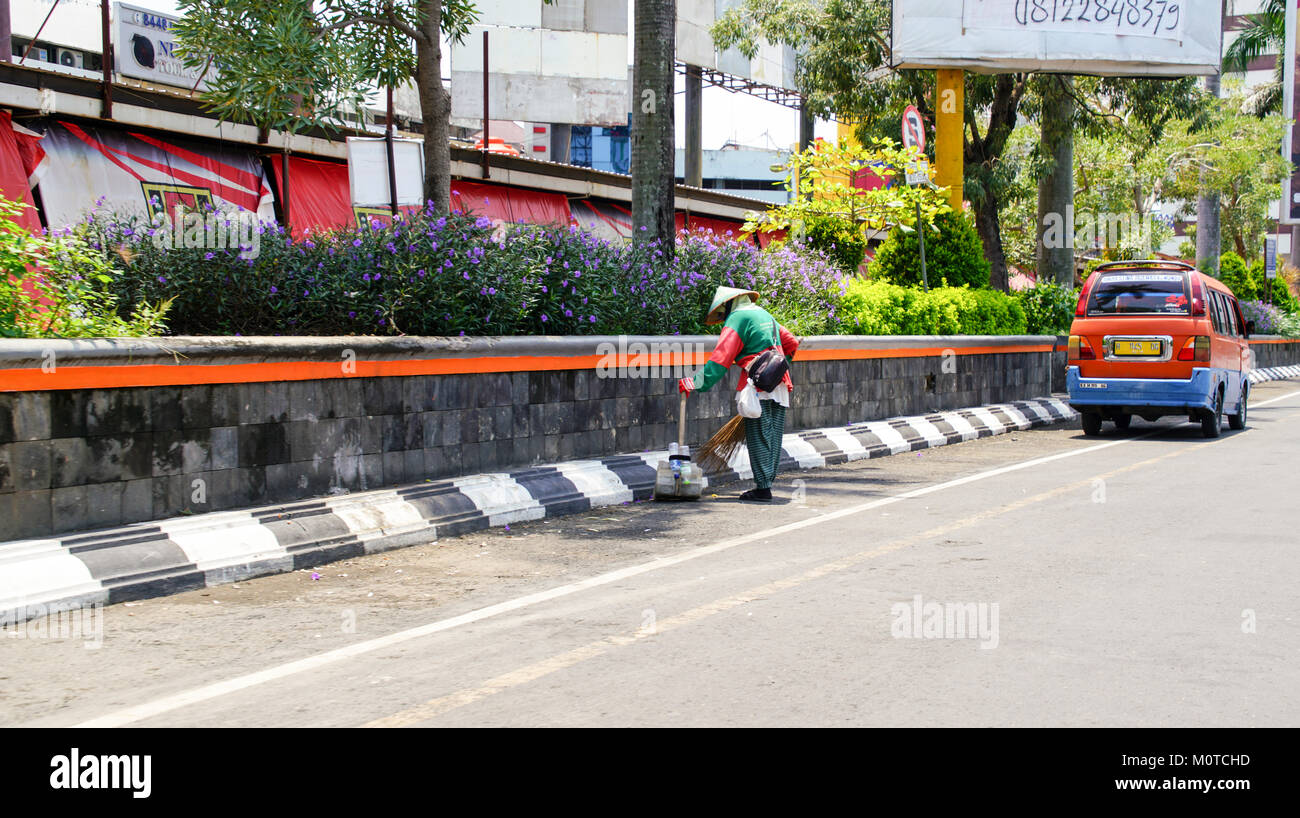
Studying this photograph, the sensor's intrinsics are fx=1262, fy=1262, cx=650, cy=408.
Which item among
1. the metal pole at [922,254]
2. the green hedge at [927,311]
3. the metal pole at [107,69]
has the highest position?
the metal pole at [107,69]

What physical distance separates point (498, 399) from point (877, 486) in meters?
3.68

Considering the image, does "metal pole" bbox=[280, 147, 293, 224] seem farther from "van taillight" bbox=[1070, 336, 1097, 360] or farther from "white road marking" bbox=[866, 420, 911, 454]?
"van taillight" bbox=[1070, 336, 1097, 360]

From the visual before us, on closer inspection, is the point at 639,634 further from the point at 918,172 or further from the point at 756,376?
the point at 918,172

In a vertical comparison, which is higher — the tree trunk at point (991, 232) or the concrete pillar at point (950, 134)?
the concrete pillar at point (950, 134)

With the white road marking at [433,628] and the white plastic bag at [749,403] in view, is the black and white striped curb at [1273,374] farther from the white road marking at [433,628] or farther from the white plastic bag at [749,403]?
the white road marking at [433,628]

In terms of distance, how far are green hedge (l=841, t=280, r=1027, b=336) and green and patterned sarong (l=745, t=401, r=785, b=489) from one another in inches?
208

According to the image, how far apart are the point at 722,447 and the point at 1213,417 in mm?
8370

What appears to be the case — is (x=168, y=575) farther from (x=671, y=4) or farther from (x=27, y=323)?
(x=671, y=4)

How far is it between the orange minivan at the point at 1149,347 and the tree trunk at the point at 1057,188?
8237mm

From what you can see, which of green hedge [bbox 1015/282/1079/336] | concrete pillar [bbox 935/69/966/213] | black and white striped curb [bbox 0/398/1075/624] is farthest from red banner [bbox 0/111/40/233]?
green hedge [bbox 1015/282/1079/336]

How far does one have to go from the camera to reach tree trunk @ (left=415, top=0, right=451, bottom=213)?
453 inches

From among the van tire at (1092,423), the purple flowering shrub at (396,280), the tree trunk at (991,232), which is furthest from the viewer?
the tree trunk at (991,232)

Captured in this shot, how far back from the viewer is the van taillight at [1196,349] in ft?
50.6

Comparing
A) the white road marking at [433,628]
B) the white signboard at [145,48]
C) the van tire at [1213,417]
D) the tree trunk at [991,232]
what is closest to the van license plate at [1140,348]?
the van tire at [1213,417]
